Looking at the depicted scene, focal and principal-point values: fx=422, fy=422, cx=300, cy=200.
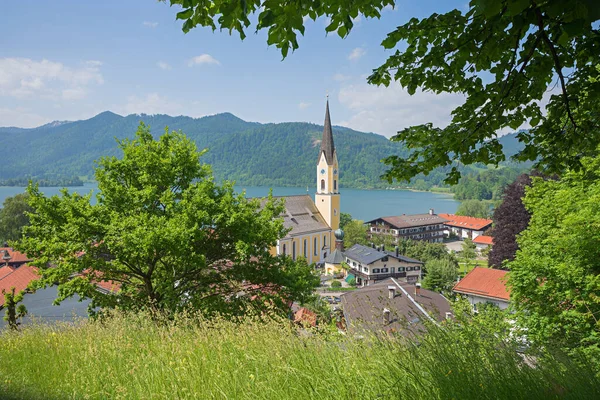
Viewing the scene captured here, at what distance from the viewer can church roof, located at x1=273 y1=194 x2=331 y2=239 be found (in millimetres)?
47688

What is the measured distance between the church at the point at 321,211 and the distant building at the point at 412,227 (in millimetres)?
27336

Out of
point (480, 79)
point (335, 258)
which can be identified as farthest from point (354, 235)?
point (480, 79)

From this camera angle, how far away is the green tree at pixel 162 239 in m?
9.05

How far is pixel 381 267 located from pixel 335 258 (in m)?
5.57

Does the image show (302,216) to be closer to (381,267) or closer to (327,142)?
(327,142)

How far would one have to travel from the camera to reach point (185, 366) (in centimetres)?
339

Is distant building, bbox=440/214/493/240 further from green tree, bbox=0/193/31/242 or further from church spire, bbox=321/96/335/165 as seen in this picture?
green tree, bbox=0/193/31/242

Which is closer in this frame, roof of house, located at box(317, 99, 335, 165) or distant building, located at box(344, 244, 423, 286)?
distant building, located at box(344, 244, 423, 286)

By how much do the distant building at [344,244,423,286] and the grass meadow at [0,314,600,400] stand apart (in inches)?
1660

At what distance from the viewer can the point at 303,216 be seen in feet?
162

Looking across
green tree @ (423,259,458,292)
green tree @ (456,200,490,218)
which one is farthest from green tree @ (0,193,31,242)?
green tree @ (456,200,490,218)

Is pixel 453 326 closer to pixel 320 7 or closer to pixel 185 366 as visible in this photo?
pixel 185 366

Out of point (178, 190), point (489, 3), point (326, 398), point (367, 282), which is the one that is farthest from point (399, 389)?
point (367, 282)

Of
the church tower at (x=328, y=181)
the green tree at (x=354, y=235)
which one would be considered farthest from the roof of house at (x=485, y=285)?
the green tree at (x=354, y=235)
